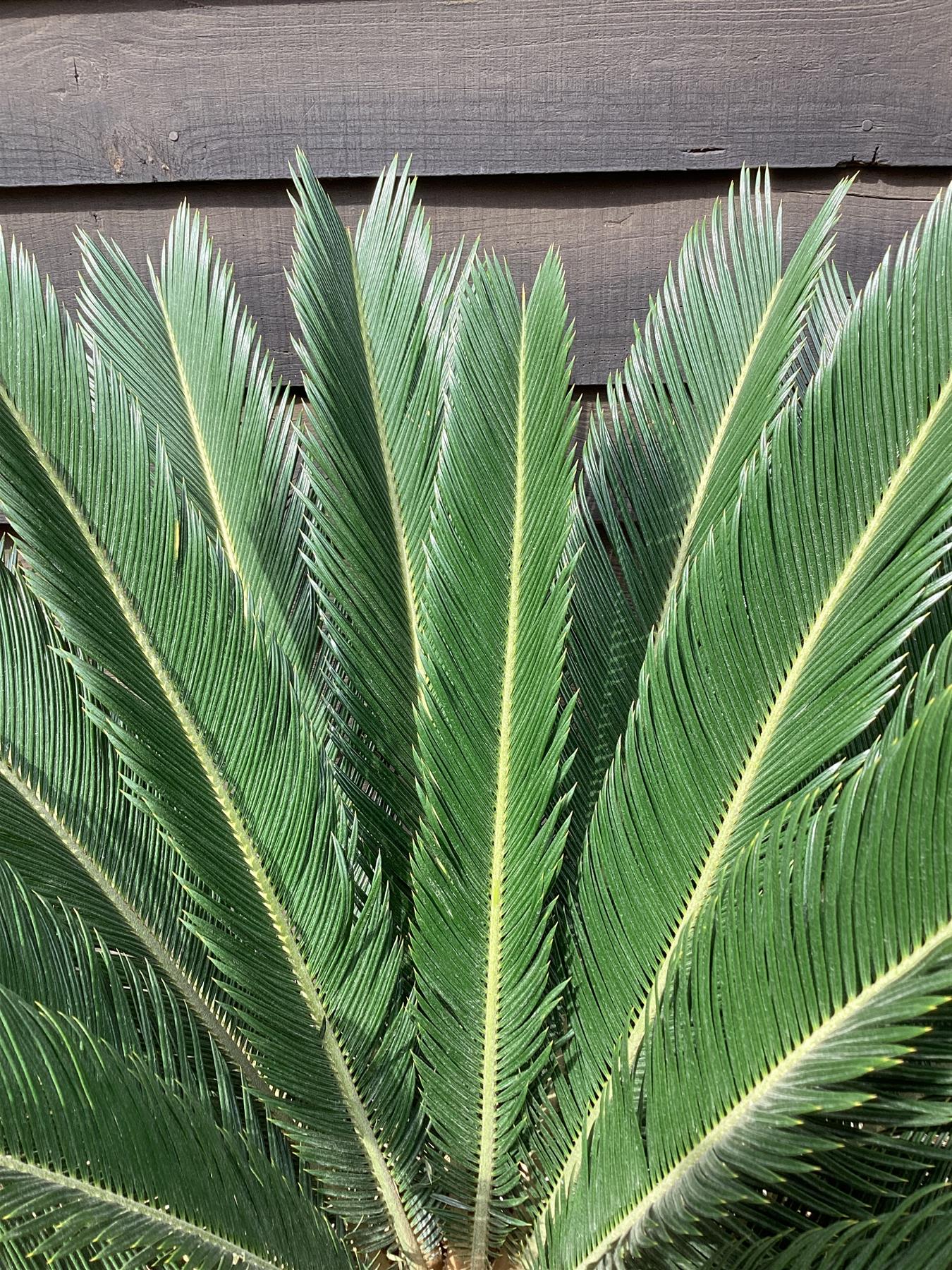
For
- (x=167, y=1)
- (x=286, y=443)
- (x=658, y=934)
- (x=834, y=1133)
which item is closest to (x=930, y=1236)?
(x=834, y=1133)

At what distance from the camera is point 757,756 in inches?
36.7

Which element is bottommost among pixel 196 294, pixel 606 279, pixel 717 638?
pixel 717 638

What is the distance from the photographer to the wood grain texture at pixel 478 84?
1.45 m

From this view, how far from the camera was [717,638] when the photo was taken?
928 millimetres

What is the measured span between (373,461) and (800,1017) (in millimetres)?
760

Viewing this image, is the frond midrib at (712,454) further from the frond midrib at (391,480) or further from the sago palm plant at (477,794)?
the frond midrib at (391,480)

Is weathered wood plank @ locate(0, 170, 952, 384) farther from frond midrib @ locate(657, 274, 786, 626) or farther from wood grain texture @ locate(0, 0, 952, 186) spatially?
frond midrib @ locate(657, 274, 786, 626)

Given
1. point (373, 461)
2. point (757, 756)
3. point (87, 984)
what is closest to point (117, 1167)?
point (87, 984)

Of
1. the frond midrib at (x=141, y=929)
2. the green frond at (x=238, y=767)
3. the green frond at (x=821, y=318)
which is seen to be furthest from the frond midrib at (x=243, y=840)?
the green frond at (x=821, y=318)

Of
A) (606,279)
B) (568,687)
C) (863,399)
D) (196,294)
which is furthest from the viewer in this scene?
(606,279)

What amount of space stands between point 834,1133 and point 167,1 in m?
1.67

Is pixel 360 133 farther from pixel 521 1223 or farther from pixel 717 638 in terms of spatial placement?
pixel 521 1223

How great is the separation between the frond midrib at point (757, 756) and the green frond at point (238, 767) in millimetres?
199

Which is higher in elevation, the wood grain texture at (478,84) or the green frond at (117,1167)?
the wood grain texture at (478,84)
